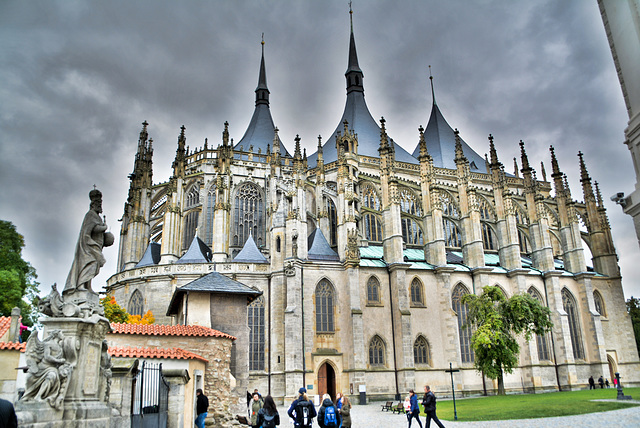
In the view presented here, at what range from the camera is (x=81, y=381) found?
264 inches

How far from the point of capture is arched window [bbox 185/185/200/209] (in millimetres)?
42875

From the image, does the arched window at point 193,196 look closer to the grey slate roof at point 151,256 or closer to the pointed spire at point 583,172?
the grey slate roof at point 151,256

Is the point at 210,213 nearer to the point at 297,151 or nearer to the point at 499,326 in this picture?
the point at 297,151

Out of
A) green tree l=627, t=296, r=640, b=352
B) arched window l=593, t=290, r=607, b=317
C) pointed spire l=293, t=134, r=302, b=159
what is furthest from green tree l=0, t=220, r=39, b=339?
green tree l=627, t=296, r=640, b=352

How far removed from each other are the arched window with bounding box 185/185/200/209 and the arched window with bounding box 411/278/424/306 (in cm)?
1940

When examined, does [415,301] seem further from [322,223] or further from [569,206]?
[569,206]

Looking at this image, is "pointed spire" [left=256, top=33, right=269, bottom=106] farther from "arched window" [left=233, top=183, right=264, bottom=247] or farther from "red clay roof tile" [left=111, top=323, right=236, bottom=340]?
"red clay roof tile" [left=111, top=323, right=236, bottom=340]

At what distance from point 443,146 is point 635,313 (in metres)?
27.7

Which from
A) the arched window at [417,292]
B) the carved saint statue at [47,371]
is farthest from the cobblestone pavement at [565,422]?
the arched window at [417,292]

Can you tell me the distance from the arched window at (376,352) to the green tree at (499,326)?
5668 mm

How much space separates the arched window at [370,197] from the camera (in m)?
43.3

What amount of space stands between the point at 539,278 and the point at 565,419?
84.6 feet

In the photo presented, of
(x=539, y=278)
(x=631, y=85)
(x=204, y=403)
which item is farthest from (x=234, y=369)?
(x=539, y=278)

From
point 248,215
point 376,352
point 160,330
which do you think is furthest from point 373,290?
point 160,330
